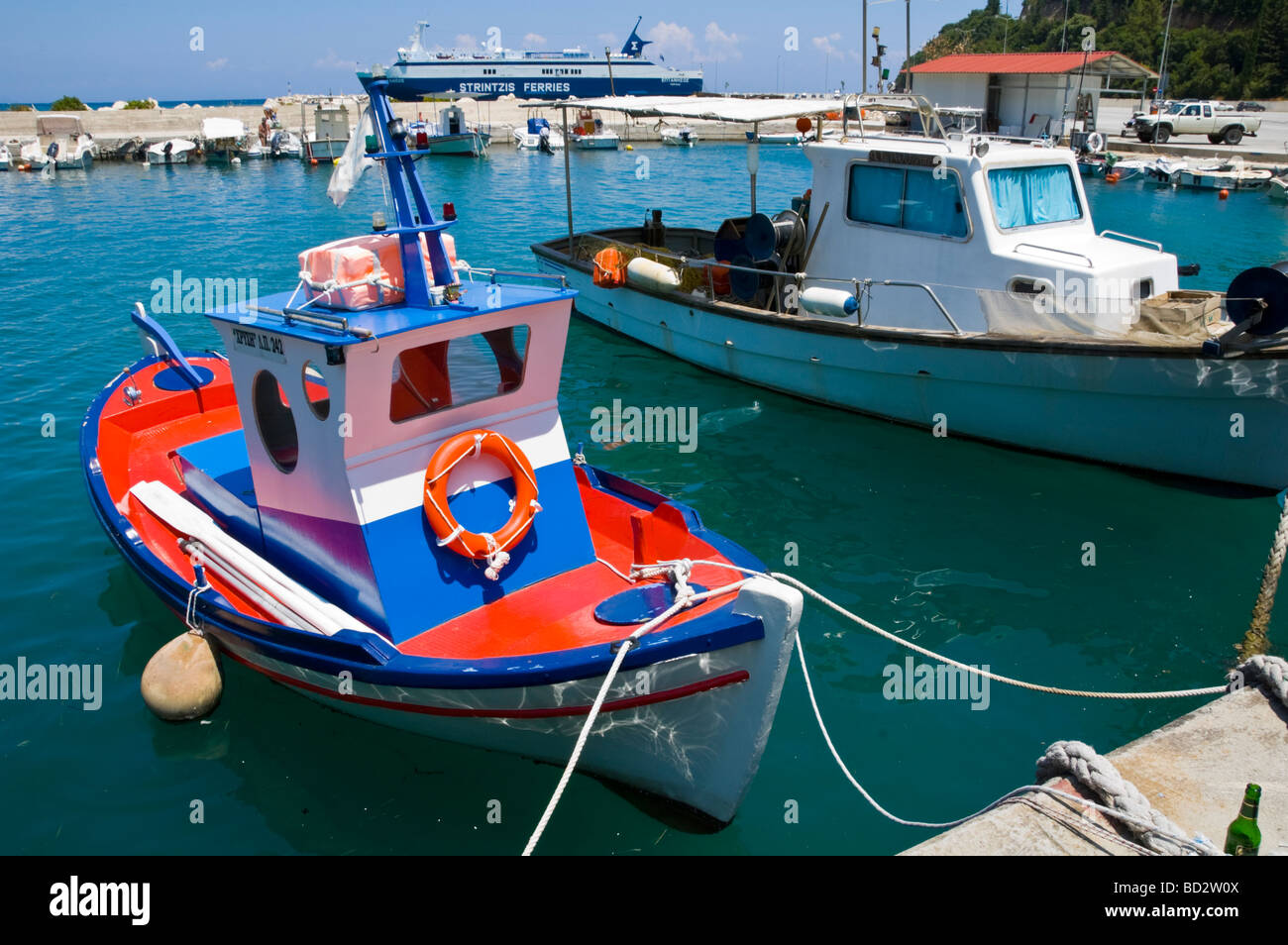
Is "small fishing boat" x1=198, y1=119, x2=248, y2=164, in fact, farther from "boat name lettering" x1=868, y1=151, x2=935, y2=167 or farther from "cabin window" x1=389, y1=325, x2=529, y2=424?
"cabin window" x1=389, y1=325, x2=529, y2=424

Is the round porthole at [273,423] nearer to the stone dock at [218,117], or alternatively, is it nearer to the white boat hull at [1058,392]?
the white boat hull at [1058,392]

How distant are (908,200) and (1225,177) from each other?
30445mm

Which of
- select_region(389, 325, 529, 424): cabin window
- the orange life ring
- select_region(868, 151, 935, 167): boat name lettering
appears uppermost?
select_region(868, 151, 935, 167): boat name lettering

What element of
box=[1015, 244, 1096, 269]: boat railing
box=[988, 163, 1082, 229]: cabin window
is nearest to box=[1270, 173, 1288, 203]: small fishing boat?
box=[988, 163, 1082, 229]: cabin window

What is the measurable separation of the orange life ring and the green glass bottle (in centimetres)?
434

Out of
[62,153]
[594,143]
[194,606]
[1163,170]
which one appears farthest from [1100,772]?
[594,143]

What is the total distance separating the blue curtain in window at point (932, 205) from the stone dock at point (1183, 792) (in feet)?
23.8

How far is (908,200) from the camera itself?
37.9ft

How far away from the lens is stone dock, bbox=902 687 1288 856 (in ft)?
13.7

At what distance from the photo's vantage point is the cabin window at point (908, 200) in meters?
11.1

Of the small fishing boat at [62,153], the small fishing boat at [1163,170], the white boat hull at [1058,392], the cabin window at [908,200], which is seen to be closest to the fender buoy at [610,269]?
the white boat hull at [1058,392]

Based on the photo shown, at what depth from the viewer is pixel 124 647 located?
7711mm

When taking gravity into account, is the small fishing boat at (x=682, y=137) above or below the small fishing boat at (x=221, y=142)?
above
